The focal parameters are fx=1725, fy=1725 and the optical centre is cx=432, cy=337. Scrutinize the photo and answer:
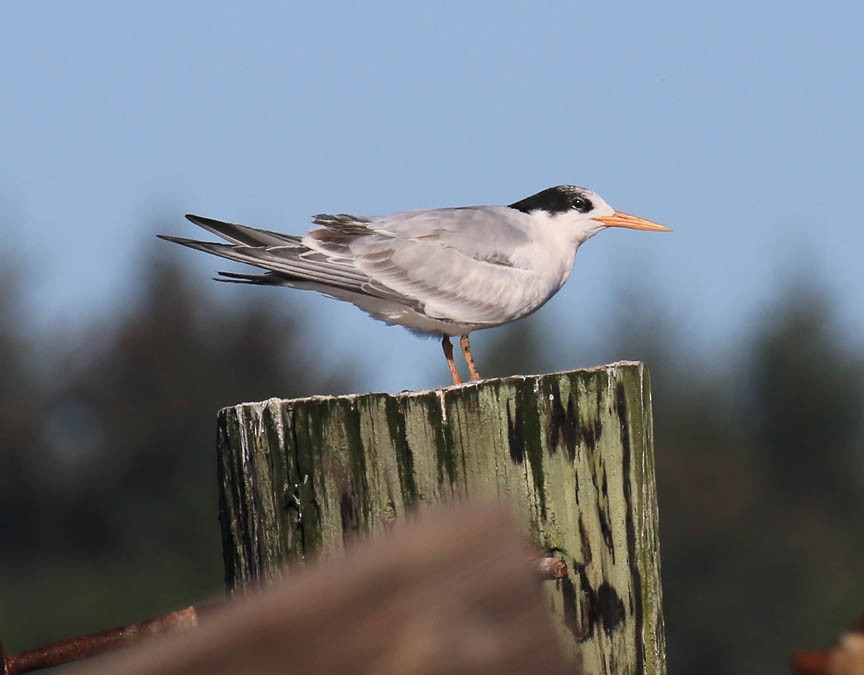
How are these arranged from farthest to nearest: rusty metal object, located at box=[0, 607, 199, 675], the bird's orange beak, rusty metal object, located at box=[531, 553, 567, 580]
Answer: the bird's orange beak
rusty metal object, located at box=[531, 553, 567, 580]
rusty metal object, located at box=[0, 607, 199, 675]

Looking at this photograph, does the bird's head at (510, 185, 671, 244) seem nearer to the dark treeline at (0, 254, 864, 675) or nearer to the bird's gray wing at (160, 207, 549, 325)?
the bird's gray wing at (160, 207, 549, 325)

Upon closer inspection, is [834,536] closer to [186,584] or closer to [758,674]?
[758,674]

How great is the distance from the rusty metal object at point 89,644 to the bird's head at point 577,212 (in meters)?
5.71

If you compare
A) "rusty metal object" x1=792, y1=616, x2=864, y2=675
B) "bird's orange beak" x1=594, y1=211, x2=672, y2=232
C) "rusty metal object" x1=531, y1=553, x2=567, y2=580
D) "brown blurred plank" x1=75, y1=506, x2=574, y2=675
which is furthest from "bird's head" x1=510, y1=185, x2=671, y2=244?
"brown blurred plank" x1=75, y1=506, x2=574, y2=675

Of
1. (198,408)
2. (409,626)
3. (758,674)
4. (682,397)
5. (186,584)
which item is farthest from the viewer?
(682,397)

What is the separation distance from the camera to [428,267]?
324 inches

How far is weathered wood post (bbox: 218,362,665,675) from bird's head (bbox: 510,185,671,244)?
5.23m

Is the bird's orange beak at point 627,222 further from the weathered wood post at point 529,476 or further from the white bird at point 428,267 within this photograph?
the weathered wood post at point 529,476

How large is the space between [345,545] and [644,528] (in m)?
0.67

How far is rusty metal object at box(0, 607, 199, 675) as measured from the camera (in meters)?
3.47

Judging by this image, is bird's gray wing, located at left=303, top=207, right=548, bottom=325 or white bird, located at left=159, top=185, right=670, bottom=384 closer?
white bird, located at left=159, top=185, right=670, bottom=384

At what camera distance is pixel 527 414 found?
376cm

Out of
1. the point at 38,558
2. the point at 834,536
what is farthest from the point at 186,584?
the point at 834,536

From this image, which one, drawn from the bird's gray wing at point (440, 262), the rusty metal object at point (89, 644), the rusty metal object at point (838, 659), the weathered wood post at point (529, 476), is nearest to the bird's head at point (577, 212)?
the bird's gray wing at point (440, 262)
